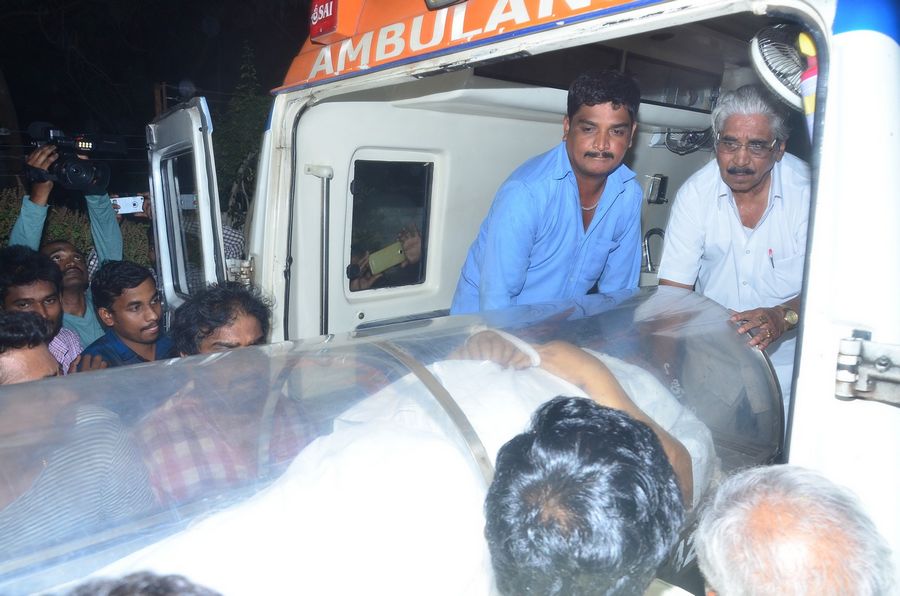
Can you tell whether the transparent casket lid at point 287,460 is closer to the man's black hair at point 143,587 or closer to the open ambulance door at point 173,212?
the man's black hair at point 143,587

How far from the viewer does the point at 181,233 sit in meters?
3.32

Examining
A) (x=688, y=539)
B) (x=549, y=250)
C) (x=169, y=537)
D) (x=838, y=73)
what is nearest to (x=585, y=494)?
(x=688, y=539)

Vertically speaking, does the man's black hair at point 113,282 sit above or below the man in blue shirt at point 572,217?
below

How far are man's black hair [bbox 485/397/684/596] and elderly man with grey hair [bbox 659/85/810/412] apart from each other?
1201 mm

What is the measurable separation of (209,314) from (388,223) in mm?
1283

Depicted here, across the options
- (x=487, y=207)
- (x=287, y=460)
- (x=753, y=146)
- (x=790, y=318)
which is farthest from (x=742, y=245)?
(x=287, y=460)

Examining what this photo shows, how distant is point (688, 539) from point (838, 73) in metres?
1.00

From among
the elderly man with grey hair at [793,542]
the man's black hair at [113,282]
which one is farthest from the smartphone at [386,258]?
the elderly man with grey hair at [793,542]

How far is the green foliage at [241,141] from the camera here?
862 centimetres

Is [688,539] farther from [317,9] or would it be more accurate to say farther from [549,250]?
[317,9]

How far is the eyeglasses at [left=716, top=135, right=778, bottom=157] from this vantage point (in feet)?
7.22

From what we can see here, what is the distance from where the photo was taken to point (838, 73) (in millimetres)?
1077

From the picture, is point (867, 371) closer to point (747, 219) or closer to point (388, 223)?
point (747, 219)

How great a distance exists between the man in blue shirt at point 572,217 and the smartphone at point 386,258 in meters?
0.65
